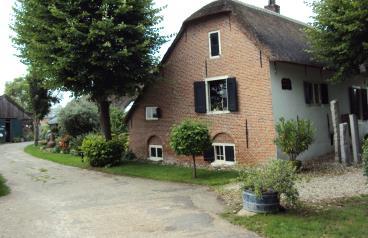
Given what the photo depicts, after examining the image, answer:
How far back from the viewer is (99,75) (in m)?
18.5

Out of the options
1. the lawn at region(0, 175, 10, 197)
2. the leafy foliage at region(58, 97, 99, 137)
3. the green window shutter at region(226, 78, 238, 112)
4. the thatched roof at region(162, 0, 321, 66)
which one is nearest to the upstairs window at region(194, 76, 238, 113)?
the green window shutter at region(226, 78, 238, 112)

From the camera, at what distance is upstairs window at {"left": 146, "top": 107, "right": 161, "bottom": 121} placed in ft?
71.0

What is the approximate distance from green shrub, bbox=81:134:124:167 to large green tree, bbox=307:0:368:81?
33.5 feet

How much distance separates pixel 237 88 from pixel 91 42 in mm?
6627

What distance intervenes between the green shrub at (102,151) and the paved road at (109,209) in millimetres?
2867

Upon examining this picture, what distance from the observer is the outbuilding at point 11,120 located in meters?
48.4

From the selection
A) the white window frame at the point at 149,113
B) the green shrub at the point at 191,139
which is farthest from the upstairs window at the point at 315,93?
the white window frame at the point at 149,113

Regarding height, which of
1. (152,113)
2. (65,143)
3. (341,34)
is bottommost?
(65,143)

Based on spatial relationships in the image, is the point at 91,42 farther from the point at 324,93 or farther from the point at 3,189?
the point at 324,93

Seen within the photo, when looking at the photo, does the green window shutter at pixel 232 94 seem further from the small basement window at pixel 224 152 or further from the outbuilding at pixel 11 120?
the outbuilding at pixel 11 120

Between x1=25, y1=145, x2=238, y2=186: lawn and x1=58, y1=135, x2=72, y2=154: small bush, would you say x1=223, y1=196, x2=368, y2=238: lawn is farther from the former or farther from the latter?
x1=58, y1=135, x2=72, y2=154: small bush

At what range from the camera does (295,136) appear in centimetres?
1505

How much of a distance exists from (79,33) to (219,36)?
6.18 m

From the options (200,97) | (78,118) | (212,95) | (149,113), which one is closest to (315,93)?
(212,95)
